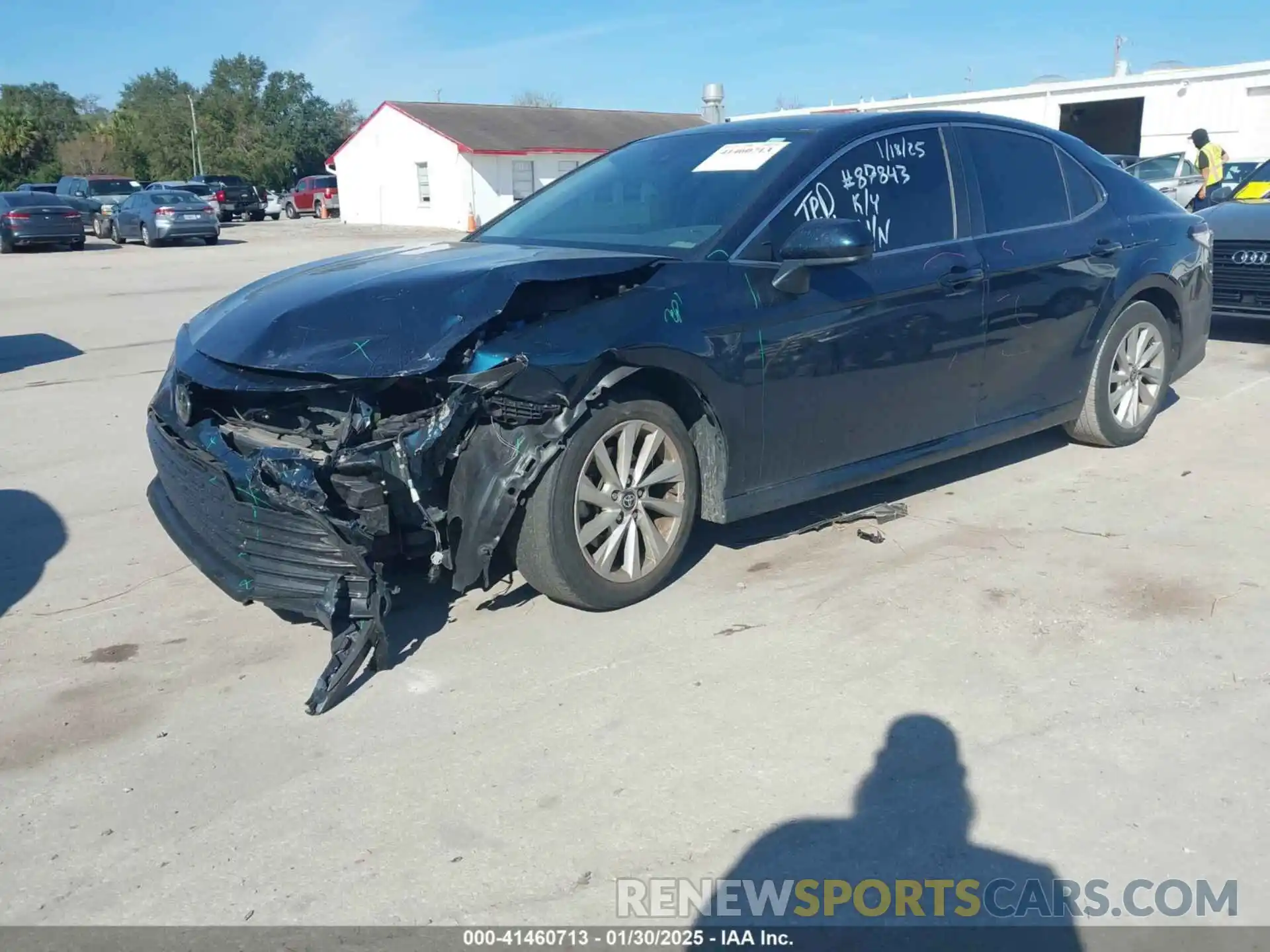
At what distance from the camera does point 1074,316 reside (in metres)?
5.76

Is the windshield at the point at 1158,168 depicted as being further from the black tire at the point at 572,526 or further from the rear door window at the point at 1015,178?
the black tire at the point at 572,526

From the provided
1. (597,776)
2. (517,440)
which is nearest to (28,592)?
(517,440)

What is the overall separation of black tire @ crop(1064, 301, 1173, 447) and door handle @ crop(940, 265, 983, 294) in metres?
1.28

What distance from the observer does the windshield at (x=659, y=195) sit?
15.3 ft

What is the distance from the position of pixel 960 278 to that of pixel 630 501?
201 centimetres

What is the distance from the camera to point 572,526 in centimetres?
399

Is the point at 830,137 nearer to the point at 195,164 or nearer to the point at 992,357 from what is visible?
the point at 992,357

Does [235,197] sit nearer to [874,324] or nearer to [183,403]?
[183,403]

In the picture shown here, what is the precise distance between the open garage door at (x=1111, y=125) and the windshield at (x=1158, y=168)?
15797mm

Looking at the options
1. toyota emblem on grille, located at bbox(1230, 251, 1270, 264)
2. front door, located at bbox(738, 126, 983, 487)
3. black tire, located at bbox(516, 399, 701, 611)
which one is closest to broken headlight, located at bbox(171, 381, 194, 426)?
black tire, located at bbox(516, 399, 701, 611)

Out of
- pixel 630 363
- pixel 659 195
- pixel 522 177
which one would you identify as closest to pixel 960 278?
pixel 659 195

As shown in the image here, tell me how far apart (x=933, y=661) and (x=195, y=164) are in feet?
238

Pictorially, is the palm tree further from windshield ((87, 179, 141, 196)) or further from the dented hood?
the dented hood

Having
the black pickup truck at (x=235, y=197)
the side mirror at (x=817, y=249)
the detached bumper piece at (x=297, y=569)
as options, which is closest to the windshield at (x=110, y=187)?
the black pickup truck at (x=235, y=197)
